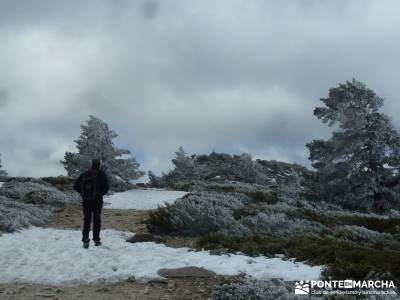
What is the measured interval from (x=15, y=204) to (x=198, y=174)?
1233 inches

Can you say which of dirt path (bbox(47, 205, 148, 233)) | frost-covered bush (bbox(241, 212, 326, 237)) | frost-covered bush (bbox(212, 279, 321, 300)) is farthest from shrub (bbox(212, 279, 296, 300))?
dirt path (bbox(47, 205, 148, 233))

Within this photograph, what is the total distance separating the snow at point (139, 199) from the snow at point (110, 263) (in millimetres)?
11605

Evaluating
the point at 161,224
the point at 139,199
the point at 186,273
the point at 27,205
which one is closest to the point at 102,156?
the point at 139,199

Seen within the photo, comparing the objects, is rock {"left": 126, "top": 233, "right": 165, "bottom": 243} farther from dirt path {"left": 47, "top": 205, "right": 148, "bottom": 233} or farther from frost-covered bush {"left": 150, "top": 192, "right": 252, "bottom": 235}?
dirt path {"left": 47, "top": 205, "right": 148, "bottom": 233}

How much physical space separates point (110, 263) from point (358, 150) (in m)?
16.9

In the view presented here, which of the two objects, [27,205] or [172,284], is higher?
[27,205]

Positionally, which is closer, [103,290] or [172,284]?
[103,290]

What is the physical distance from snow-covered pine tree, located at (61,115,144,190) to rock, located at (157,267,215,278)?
23069 mm

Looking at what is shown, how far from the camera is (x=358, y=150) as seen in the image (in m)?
24.3

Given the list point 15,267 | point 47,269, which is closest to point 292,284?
point 47,269

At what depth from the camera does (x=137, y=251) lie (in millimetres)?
12570

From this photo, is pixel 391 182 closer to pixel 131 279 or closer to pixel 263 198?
pixel 263 198

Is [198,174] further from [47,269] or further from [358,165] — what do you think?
[47,269]

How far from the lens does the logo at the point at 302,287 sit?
343 inches
